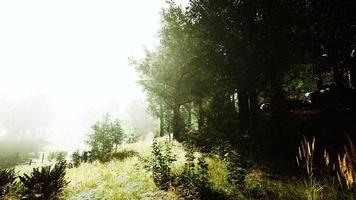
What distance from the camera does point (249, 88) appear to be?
1786cm

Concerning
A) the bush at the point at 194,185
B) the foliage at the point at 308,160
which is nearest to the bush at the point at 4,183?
the bush at the point at 194,185

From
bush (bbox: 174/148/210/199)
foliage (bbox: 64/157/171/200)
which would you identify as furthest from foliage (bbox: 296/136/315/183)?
foliage (bbox: 64/157/171/200)

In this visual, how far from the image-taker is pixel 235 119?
861 inches

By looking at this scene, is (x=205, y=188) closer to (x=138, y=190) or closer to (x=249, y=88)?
(x=138, y=190)

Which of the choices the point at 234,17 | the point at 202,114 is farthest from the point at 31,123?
the point at 234,17

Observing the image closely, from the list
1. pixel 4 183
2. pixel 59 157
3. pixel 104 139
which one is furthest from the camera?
pixel 59 157

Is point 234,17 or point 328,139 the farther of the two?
point 234,17

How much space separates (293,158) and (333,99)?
→ 10453 mm

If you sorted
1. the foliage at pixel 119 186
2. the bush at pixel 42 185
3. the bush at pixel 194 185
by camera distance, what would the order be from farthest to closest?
1. the bush at pixel 42 185
2. the foliage at pixel 119 186
3. the bush at pixel 194 185

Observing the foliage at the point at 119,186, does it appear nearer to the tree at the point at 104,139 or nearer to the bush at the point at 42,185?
the bush at the point at 42,185

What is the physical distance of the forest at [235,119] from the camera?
9055 mm

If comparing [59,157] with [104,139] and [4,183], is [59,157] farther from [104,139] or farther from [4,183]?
[4,183]

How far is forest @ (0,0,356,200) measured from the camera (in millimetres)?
9055

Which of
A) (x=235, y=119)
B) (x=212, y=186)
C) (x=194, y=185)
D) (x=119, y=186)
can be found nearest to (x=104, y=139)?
(x=235, y=119)
